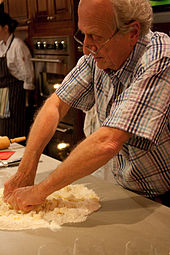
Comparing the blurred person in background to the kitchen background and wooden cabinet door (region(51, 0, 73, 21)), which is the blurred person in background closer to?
the kitchen background

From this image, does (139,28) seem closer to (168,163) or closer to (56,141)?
(168,163)

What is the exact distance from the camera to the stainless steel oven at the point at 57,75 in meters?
3.00

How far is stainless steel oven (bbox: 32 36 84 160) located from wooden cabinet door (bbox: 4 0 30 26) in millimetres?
346

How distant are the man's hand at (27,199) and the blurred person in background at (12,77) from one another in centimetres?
251

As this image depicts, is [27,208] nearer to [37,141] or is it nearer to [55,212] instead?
[55,212]

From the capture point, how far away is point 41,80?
3.47 metres

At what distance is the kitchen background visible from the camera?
9.64 ft

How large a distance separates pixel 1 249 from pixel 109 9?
804 mm

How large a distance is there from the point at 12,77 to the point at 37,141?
7.87ft

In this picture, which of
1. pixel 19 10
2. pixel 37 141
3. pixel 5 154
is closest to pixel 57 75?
pixel 19 10

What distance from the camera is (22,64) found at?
3.52m

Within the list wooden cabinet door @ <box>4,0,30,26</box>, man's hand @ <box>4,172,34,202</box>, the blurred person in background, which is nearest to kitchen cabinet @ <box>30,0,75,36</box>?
wooden cabinet door @ <box>4,0,30,26</box>

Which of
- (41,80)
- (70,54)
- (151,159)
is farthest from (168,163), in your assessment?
(41,80)

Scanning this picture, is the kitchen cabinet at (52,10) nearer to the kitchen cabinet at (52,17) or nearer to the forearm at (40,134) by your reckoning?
the kitchen cabinet at (52,17)
